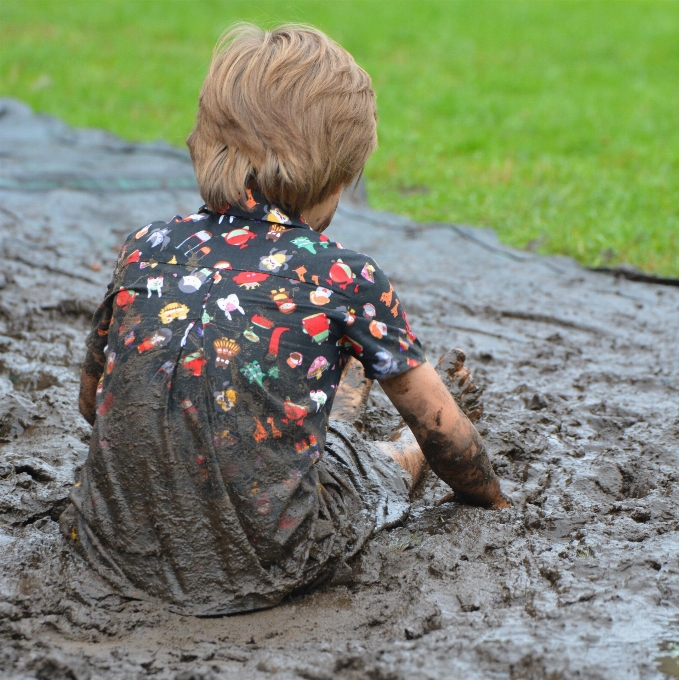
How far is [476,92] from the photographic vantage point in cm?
930

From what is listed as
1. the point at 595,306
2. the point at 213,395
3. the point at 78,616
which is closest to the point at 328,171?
the point at 213,395

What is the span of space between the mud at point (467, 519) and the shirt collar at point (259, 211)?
85 cm

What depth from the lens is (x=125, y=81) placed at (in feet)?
31.2

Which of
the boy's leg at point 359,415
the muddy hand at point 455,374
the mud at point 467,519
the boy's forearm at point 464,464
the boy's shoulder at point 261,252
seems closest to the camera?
the mud at point 467,519

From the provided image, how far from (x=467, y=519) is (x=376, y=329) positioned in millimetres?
712

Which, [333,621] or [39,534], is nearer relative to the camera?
[333,621]

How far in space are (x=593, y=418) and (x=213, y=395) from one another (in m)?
1.69

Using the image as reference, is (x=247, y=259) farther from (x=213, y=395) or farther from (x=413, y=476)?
(x=413, y=476)

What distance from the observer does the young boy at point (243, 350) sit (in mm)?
1824

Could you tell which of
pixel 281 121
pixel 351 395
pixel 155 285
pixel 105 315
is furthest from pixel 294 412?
pixel 351 395

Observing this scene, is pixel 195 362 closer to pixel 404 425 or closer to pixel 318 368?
pixel 318 368

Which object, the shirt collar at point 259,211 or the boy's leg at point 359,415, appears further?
the boy's leg at point 359,415

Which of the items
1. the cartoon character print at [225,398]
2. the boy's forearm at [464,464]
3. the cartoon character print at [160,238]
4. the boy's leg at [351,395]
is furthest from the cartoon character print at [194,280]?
the boy's leg at [351,395]

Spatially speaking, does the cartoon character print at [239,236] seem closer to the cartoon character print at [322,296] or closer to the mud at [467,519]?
the cartoon character print at [322,296]
